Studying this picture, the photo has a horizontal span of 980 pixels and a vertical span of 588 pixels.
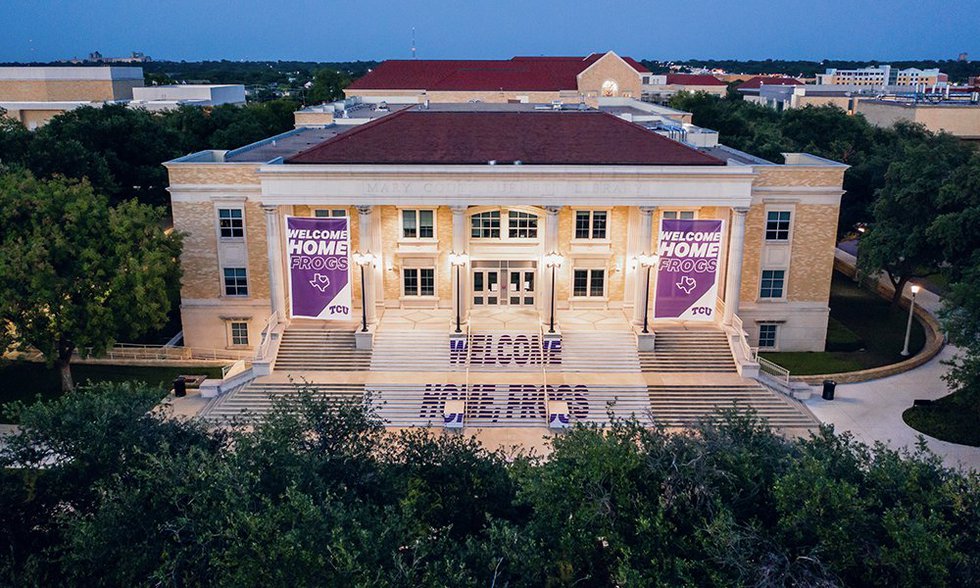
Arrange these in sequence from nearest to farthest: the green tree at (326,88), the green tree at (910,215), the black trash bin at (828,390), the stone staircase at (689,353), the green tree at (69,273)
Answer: the green tree at (69,273) → the black trash bin at (828,390) → the stone staircase at (689,353) → the green tree at (910,215) → the green tree at (326,88)

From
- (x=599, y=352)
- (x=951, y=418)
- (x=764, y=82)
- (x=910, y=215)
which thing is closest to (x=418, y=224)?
(x=599, y=352)

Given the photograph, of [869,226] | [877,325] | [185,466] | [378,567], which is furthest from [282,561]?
[869,226]

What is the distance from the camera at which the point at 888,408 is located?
3212cm

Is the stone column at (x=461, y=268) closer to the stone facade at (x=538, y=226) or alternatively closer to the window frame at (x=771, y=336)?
the stone facade at (x=538, y=226)

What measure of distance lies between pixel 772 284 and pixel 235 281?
27.5 m

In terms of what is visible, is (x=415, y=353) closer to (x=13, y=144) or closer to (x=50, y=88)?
(x=13, y=144)

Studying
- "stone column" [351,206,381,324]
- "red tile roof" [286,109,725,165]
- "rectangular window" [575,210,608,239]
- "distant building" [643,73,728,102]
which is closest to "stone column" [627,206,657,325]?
"rectangular window" [575,210,608,239]

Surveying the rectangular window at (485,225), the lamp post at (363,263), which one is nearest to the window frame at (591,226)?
the rectangular window at (485,225)

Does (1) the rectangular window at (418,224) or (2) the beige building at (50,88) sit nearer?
(1) the rectangular window at (418,224)

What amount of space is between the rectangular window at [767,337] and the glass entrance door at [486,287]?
1383cm

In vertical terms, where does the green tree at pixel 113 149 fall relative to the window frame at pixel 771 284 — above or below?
above

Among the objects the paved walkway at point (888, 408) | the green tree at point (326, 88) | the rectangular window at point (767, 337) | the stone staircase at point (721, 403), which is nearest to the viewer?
the paved walkway at point (888, 408)

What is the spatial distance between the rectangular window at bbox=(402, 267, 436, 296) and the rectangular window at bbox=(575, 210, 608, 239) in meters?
7.65

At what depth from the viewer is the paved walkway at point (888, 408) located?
93.9 feet
